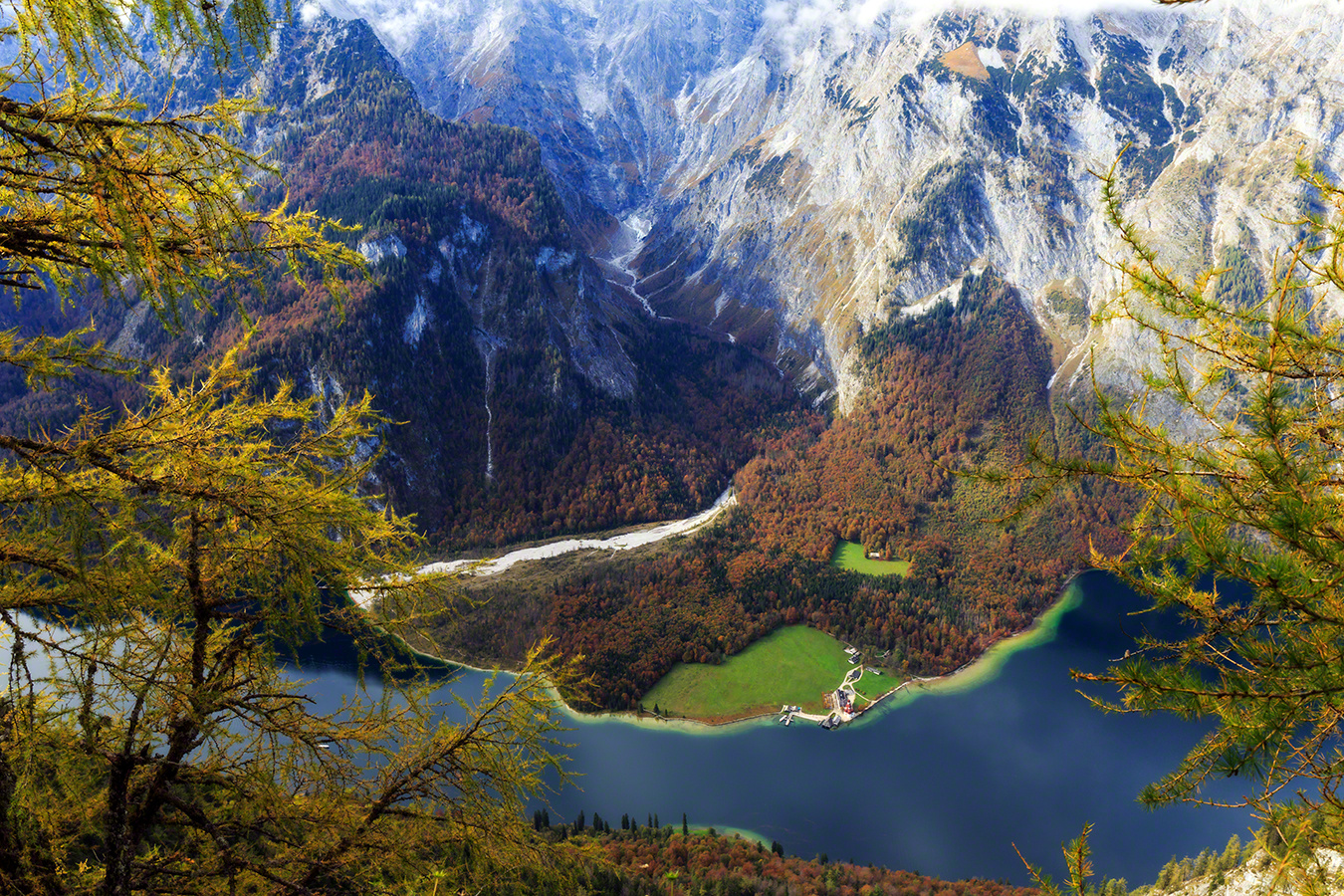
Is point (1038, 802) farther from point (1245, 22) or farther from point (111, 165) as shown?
point (1245, 22)

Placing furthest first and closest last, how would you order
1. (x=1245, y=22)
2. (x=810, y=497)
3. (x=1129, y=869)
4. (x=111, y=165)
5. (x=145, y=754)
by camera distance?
(x=1245, y=22) < (x=810, y=497) < (x=1129, y=869) < (x=145, y=754) < (x=111, y=165)

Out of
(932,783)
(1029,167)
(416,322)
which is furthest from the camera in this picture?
(1029,167)

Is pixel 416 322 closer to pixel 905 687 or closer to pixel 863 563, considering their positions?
pixel 863 563

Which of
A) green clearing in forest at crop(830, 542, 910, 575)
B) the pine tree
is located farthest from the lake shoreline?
the pine tree

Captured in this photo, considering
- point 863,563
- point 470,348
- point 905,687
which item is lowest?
point 905,687

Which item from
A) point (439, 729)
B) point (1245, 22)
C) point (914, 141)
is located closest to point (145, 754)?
point (439, 729)

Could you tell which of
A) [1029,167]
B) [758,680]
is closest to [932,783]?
[758,680]
